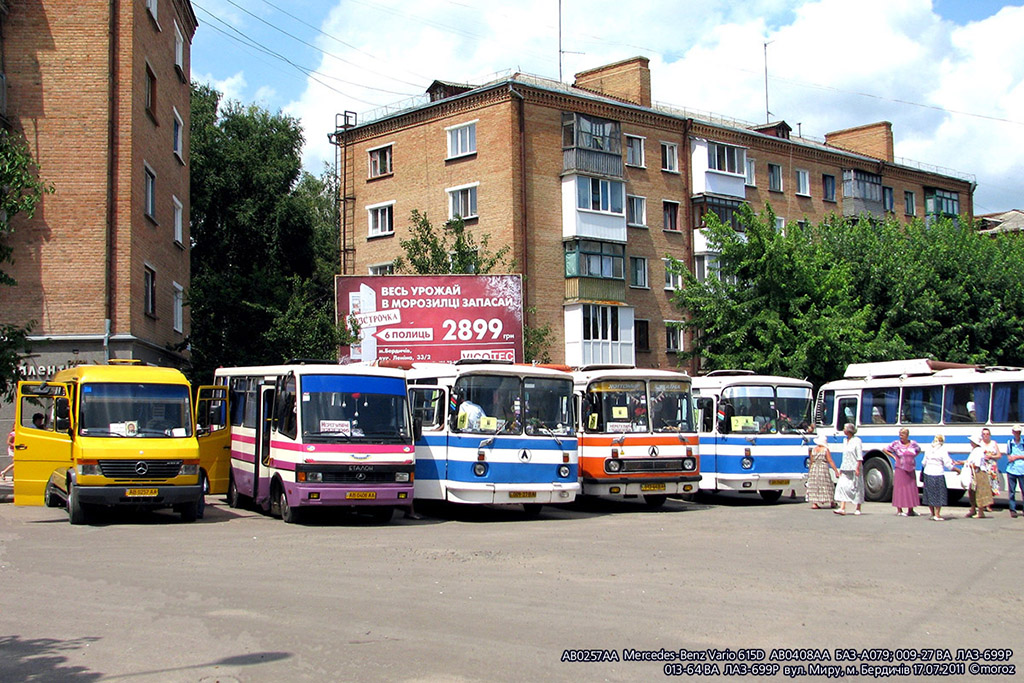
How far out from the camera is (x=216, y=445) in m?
21.5

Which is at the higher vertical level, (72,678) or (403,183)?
(403,183)

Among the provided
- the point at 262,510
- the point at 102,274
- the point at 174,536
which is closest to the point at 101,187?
the point at 102,274

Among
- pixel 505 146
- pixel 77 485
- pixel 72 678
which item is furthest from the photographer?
pixel 505 146

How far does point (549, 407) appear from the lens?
18812 mm

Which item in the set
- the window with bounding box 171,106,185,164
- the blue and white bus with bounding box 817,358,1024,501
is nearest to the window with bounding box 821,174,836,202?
the blue and white bus with bounding box 817,358,1024,501

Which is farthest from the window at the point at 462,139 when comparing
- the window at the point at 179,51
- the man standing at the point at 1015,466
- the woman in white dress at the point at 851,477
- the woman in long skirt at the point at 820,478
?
the man standing at the point at 1015,466

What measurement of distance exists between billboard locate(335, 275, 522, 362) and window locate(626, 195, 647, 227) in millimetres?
17618

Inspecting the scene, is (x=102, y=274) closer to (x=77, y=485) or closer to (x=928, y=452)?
(x=77, y=485)

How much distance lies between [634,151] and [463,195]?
821cm

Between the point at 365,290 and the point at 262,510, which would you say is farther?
the point at 365,290

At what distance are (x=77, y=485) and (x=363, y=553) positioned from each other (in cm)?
588

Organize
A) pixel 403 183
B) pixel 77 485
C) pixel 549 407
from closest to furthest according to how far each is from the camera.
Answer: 1. pixel 77 485
2. pixel 549 407
3. pixel 403 183

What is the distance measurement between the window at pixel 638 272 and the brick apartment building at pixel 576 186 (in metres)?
0.09

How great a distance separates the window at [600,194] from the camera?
43469mm
